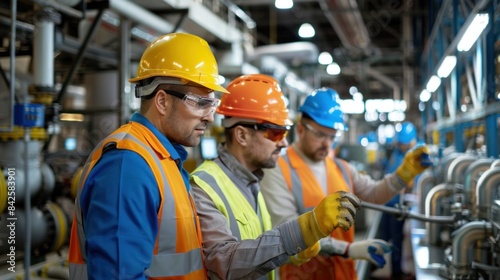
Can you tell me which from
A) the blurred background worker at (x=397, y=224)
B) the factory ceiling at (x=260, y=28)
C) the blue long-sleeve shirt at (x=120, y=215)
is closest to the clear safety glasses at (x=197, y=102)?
the blue long-sleeve shirt at (x=120, y=215)

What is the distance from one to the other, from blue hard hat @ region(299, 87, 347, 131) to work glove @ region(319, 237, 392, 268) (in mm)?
720

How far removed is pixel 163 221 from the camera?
1.58 m

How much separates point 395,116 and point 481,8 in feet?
66.5

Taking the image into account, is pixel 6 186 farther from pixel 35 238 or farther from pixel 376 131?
pixel 376 131

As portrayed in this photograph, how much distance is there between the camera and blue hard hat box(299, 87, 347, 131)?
3.22 meters

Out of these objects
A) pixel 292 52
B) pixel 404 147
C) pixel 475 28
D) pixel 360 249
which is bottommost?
pixel 360 249

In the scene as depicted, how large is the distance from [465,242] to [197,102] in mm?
1691

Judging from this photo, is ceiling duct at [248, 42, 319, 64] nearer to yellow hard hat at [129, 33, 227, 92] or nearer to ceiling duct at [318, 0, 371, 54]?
ceiling duct at [318, 0, 371, 54]

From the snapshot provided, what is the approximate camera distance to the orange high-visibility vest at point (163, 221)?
1.56 m

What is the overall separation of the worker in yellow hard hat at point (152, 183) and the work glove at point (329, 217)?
38 centimetres

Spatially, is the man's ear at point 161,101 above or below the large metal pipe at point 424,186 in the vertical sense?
above

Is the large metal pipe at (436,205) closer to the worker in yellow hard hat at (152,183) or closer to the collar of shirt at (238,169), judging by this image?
the collar of shirt at (238,169)

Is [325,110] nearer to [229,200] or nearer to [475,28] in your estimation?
[229,200]

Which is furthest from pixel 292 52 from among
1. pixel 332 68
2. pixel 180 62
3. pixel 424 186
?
pixel 180 62
